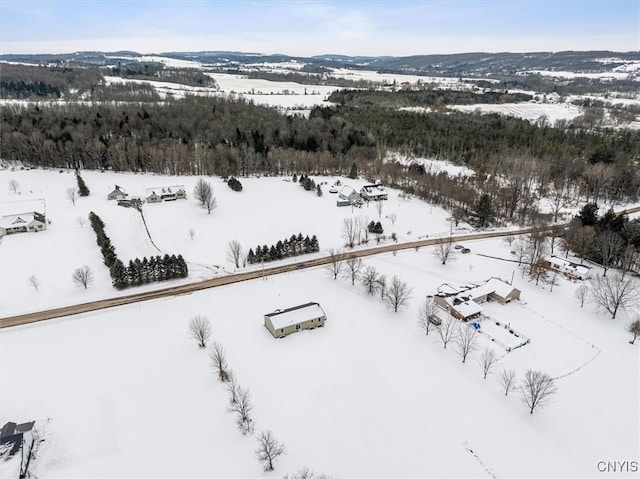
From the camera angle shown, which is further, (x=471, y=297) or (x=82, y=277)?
(x=82, y=277)

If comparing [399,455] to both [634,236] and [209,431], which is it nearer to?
[209,431]

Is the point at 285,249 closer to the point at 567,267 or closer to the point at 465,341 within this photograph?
the point at 465,341

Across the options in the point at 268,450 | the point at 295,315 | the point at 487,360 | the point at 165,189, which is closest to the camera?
the point at 268,450

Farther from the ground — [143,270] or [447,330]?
[143,270]

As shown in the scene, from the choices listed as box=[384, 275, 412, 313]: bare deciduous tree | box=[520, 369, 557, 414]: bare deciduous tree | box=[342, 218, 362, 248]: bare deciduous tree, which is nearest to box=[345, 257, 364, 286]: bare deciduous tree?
box=[384, 275, 412, 313]: bare deciduous tree

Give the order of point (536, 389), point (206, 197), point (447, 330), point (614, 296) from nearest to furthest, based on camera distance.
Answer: point (536, 389) < point (447, 330) < point (614, 296) < point (206, 197)

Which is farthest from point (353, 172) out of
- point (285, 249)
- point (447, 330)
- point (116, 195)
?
point (447, 330)

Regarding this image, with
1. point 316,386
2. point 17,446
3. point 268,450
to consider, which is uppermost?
point 17,446
